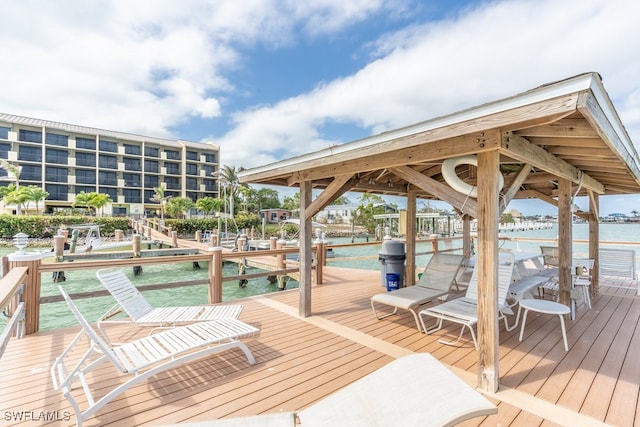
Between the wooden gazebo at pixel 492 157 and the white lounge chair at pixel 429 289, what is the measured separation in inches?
48.4

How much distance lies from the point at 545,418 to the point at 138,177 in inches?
1841

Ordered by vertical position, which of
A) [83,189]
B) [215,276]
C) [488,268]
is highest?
[83,189]

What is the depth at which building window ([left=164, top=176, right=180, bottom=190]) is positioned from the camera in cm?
4241

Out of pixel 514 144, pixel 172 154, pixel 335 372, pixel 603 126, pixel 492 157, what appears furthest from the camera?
pixel 172 154

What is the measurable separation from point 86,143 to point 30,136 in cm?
512

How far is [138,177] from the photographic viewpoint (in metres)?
40.0

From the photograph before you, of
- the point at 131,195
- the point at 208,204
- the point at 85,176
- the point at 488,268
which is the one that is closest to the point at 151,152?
the point at 131,195

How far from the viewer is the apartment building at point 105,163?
33.6 m

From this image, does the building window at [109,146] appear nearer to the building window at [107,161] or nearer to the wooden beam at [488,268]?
the building window at [107,161]

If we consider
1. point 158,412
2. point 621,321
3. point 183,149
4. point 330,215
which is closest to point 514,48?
point 621,321

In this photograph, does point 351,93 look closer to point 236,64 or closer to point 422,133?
point 236,64

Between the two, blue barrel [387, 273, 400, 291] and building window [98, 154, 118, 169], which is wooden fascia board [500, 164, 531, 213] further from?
building window [98, 154, 118, 169]

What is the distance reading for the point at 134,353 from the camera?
2.53 meters

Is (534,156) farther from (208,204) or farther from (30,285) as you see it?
(208,204)
